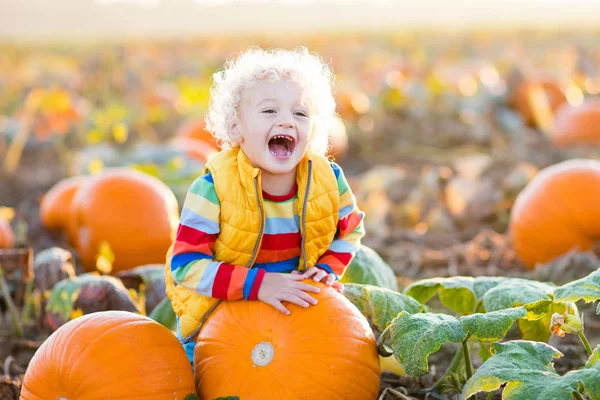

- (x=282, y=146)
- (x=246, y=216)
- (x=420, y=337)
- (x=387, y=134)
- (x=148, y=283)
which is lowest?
(x=387, y=134)

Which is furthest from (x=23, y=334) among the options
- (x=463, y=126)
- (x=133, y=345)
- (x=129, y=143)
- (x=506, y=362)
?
(x=463, y=126)

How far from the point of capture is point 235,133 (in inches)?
119

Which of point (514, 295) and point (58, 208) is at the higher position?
point (514, 295)

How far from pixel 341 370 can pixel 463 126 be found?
7.39 m

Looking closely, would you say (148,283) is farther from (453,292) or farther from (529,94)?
(529,94)

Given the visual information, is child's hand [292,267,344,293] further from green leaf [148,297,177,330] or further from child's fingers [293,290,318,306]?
green leaf [148,297,177,330]

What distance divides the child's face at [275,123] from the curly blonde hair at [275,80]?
0.03 meters

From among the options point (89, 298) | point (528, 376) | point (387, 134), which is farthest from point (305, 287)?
point (387, 134)

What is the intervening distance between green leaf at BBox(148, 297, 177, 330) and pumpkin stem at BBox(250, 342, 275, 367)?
928 millimetres

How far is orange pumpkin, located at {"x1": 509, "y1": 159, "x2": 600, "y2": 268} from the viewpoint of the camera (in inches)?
186

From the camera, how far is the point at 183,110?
37.8ft

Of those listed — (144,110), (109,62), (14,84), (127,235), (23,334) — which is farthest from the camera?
(109,62)

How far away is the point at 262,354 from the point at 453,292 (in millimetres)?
871

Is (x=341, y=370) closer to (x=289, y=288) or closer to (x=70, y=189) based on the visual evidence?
(x=289, y=288)
